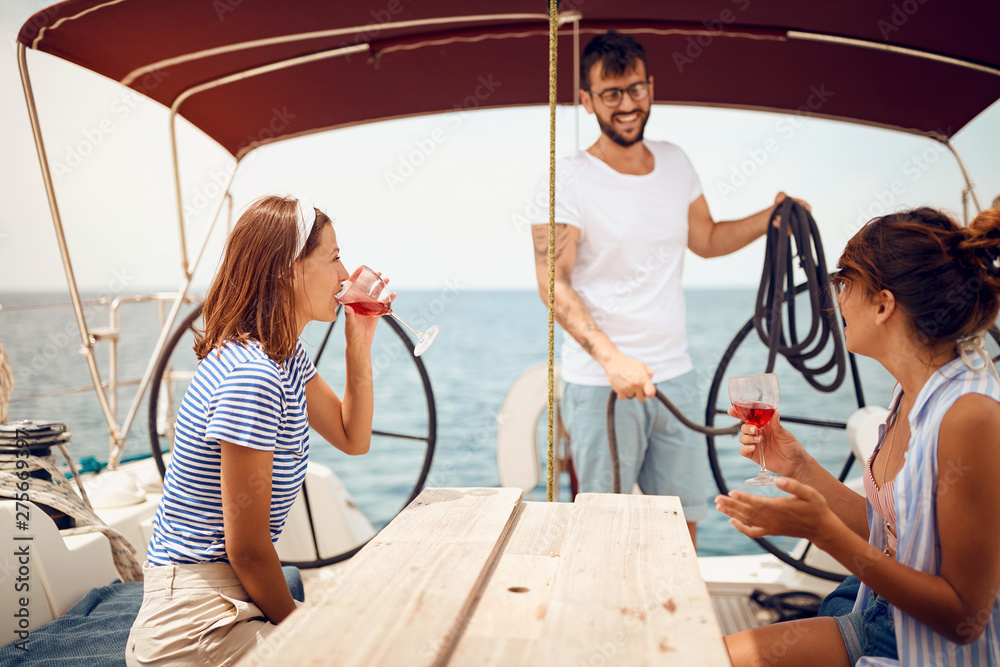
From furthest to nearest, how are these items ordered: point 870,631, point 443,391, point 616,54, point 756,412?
point 443,391, point 616,54, point 756,412, point 870,631

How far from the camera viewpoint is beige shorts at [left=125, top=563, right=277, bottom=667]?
1.13 metres

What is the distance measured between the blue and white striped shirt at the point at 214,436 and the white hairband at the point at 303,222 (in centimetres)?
21

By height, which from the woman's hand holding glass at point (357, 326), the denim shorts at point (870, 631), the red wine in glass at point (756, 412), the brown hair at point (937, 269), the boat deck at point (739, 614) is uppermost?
the brown hair at point (937, 269)

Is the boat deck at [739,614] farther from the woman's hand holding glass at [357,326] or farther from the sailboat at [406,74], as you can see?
the woman's hand holding glass at [357,326]

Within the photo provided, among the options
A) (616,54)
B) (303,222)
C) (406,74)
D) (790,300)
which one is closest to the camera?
(303,222)

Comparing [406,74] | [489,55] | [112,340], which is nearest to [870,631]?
[489,55]

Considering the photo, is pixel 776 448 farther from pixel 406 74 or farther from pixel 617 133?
pixel 406 74

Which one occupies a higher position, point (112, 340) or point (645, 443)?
point (112, 340)

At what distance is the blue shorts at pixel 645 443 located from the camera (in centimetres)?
215

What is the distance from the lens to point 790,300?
7.34 feet

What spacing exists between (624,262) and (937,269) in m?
1.19

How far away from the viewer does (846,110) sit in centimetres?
279

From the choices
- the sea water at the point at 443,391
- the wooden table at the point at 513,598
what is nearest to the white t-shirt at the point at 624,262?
the sea water at the point at 443,391

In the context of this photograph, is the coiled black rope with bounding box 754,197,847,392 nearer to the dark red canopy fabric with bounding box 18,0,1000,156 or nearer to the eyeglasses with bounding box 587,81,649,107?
the eyeglasses with bounding box 587,81,649,107
